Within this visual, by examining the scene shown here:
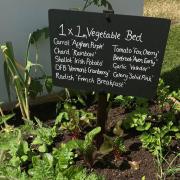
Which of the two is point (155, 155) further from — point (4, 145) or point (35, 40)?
point (35, 40)

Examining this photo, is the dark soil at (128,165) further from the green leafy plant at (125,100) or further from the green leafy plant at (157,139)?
the green leafy plant at (125,100)

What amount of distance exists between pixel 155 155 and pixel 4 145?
2.85 ft

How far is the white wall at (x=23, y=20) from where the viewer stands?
319 centimetres

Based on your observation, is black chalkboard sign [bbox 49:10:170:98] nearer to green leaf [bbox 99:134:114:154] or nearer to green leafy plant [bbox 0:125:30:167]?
green leaf [bbox 99:134:114:154]

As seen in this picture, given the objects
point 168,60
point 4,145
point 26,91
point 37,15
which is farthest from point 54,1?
point 168,60

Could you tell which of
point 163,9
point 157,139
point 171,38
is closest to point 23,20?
point 157,139

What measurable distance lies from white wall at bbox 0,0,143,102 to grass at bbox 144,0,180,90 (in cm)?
114

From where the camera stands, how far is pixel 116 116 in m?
3.19

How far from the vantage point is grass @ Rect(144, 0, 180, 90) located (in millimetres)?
4137

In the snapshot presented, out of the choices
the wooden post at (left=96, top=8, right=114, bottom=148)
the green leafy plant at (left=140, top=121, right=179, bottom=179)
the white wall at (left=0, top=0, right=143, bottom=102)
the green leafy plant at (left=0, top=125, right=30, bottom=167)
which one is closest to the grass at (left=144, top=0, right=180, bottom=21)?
the white wall at (left=0, top=0, right=143, bottom=102)

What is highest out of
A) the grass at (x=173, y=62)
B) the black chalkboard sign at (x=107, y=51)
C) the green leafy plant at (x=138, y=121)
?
the black chalkboard sign at (x=107, y=51)

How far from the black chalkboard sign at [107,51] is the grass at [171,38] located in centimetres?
141

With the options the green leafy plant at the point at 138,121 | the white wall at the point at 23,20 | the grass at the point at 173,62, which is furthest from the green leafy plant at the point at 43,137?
the grass at the point at 173,62

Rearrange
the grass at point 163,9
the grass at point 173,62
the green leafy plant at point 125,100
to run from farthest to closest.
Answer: the grass at point 163,9, the grass at point 173,62, the green leafy plant at point 125,100
